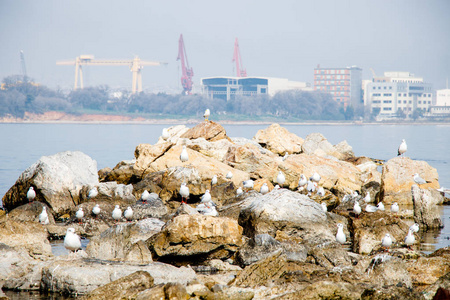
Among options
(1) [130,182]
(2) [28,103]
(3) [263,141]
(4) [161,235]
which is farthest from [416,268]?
Result: (2) [28,103]

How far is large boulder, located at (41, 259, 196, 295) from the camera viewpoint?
28.4 feet

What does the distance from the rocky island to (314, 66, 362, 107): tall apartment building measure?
163 m

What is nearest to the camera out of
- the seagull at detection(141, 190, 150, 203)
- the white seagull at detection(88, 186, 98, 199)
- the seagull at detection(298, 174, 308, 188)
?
the seagull at detection(141, 190, 150, 203)

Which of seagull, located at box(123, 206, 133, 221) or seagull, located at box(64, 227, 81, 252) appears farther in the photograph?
seagull, located at box(123, 206, 133, 221)

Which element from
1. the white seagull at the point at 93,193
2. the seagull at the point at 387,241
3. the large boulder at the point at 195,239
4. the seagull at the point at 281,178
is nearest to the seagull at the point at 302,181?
the seagull at the point at 281,178

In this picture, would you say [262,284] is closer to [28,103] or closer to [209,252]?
[209,252]

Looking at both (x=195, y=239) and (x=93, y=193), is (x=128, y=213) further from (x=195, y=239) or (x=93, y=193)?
(x=195, y=239)

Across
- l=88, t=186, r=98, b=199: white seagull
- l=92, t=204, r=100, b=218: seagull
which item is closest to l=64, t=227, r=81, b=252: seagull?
l=92, t=204, r=100, b=218: seagull

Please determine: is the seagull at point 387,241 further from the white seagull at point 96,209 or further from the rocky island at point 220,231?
the white seagull at point 96,209

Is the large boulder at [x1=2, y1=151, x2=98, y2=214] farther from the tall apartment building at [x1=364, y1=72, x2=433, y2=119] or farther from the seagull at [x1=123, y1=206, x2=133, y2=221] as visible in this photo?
the tall apartment building at [x1=364, y1=72, x2=433, y2=119]

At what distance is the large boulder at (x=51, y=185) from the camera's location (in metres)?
15.8

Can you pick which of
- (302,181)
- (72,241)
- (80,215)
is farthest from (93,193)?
(302,181)

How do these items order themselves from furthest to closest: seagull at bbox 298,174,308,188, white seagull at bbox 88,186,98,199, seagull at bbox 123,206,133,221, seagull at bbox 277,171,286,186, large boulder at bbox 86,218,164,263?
seagull at bbox 298,174,308,188
seagull at bbox 277,171,286,186
white seagull at bbox 88,186,98,199
seagull at bbox 123,206,133,221
large boulder at bbox 86,218,164,263

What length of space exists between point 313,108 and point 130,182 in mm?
126565
